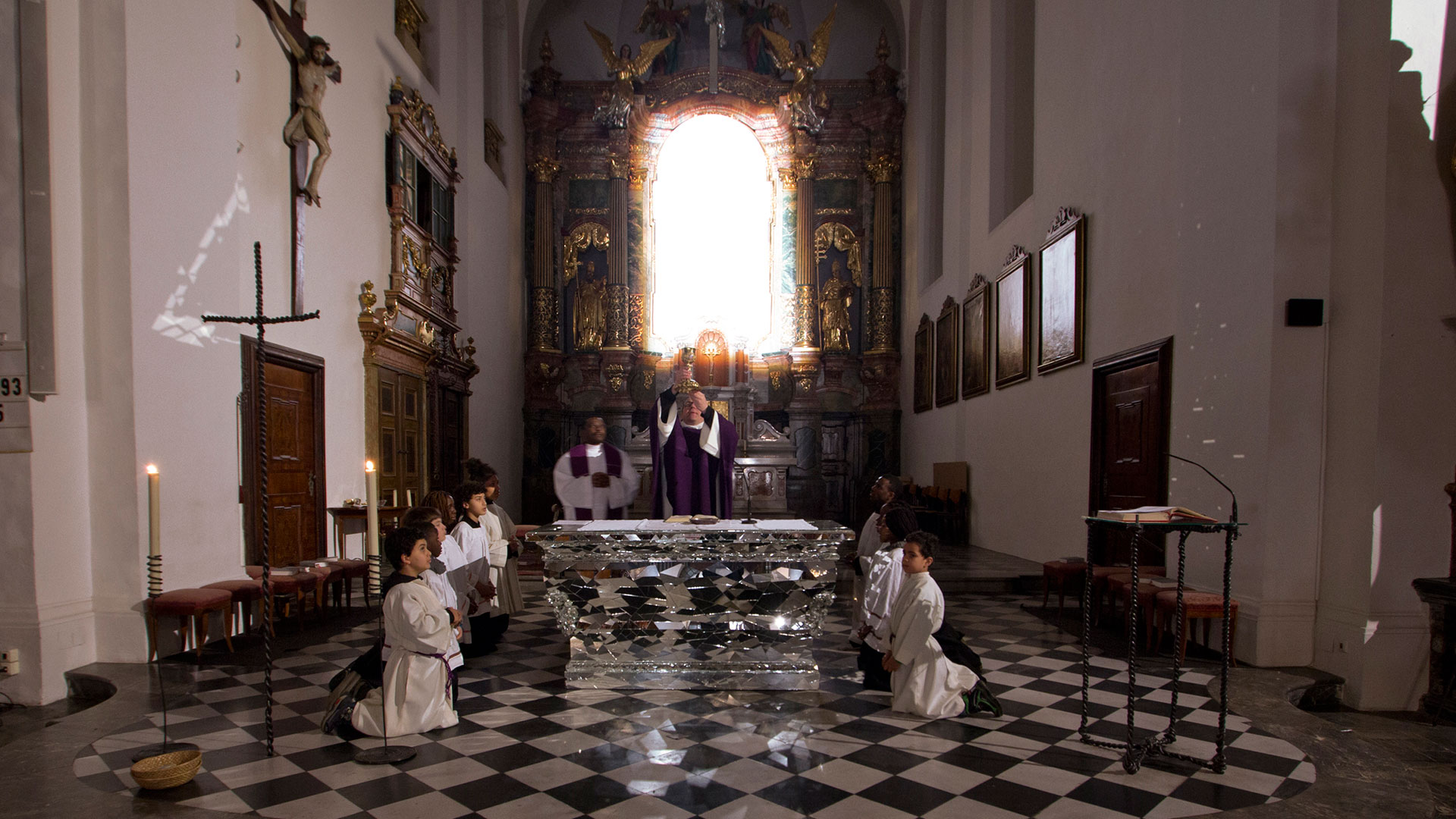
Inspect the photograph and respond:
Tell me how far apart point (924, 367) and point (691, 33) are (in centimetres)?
791

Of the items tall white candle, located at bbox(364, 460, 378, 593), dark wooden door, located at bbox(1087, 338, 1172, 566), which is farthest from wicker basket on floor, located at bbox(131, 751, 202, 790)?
dark wooden door, located at bbox(1087, 338, 1172, 566)

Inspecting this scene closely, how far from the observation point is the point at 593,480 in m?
7.79

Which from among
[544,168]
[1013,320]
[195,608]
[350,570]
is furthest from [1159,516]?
[544,168]

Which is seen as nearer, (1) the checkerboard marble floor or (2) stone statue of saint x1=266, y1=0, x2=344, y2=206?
(1) the checkerboard marble floor

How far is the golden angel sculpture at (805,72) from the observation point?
1541 cm

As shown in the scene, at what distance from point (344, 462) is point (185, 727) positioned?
4.34 m

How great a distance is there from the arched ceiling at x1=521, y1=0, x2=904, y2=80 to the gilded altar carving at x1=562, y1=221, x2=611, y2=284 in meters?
2.92

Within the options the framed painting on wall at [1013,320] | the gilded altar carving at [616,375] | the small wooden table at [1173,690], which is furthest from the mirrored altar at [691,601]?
the gilded altar carving at [616,375]

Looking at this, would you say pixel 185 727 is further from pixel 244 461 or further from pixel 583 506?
pixel 583 506

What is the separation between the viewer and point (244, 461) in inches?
242

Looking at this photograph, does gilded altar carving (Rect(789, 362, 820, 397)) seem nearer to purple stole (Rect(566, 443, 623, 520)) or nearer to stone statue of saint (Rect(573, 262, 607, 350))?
stone statue of saint (Rect(573, 262, 607, 350))

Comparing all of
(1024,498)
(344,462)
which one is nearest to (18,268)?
(344,462)

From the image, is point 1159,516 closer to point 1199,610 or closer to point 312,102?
point 1199,610

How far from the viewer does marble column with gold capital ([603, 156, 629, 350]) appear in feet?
51.0
